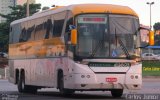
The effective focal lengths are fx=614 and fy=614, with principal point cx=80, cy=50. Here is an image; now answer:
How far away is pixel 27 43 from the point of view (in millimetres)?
27266

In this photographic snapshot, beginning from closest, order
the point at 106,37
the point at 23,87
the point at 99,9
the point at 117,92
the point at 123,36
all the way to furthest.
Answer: the point at 106,37, the point at 123,36, the point at 99,9, the point at 117,92, the point at 23,87

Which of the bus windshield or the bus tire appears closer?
the bus windshield

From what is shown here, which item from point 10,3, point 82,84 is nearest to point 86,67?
point 82,84

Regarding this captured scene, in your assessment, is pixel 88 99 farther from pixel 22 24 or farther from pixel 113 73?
pixel 22 24

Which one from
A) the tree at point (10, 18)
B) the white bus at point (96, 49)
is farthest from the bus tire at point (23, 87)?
the tree at point (10, 18)

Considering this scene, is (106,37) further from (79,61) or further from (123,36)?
(79,61)

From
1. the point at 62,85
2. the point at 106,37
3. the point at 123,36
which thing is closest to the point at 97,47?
the point at 106,37

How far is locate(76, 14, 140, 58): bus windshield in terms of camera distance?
69.7 ft

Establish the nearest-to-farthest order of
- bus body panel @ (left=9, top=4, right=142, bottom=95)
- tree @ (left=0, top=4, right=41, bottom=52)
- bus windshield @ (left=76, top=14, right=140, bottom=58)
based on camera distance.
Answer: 1. bus body panel @ (left=9, top=4, right=142, bottom=95)
2. bus windshield @ (left=76, top=14, right=140, bottom=58)
3. tree @ (left=0, top=4, right=41, bottom=52)

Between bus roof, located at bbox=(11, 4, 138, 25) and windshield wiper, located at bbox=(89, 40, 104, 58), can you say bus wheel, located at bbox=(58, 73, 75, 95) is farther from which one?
bus roof, located at bbox=(11, 4, 138, 25)

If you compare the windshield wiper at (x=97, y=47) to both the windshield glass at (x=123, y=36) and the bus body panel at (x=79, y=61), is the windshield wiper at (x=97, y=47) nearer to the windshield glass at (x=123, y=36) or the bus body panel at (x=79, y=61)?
the bus body panel at (x=79, y=61)

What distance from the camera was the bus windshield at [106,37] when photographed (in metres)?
21.2

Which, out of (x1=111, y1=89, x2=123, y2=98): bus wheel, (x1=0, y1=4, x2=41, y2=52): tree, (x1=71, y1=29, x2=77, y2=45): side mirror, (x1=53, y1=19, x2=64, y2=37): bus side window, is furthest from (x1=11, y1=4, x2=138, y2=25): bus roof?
(x1=0, y1=4, x2=41, y2=52): tree

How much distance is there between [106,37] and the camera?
2145cm
